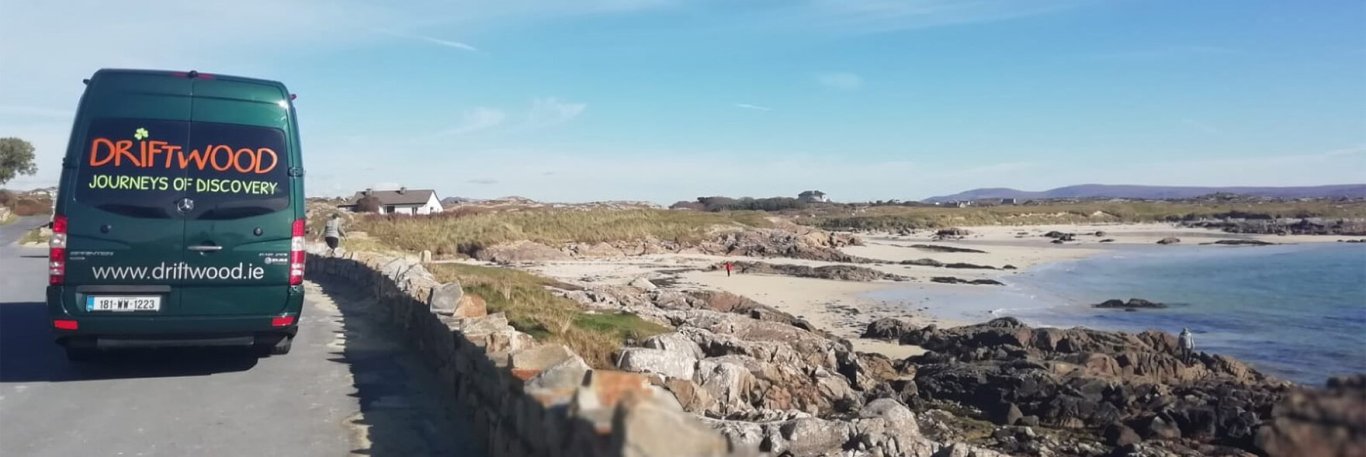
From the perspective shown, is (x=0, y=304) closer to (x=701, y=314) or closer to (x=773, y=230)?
(x=701, y=314)

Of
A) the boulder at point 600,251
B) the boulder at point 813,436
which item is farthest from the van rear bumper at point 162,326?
the boulder at point 600,251

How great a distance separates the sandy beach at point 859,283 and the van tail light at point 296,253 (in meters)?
12.0

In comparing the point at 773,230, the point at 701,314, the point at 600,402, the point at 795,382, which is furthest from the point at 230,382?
the point at 773,230

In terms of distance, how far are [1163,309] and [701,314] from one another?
17376mm

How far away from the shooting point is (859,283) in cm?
3306

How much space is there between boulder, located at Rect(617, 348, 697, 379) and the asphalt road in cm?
221

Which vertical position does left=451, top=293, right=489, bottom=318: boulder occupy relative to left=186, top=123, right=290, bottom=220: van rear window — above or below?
below

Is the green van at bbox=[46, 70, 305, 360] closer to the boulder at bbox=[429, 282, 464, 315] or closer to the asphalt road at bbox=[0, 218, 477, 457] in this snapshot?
the asphalt road at bbox=[0, 218, 477, 457]

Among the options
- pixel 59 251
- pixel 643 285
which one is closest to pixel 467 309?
pixel 59 251

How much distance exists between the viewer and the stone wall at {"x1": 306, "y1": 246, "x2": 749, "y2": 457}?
3098 millimetres

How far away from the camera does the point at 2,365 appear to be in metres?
8.76

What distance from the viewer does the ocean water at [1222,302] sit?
20859 millimetres

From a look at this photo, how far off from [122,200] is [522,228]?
36.1 m

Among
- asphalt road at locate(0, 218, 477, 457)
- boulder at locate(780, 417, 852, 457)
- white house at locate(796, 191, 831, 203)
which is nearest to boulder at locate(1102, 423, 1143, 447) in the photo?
boulder at locate(780, 417, 852, 457)
